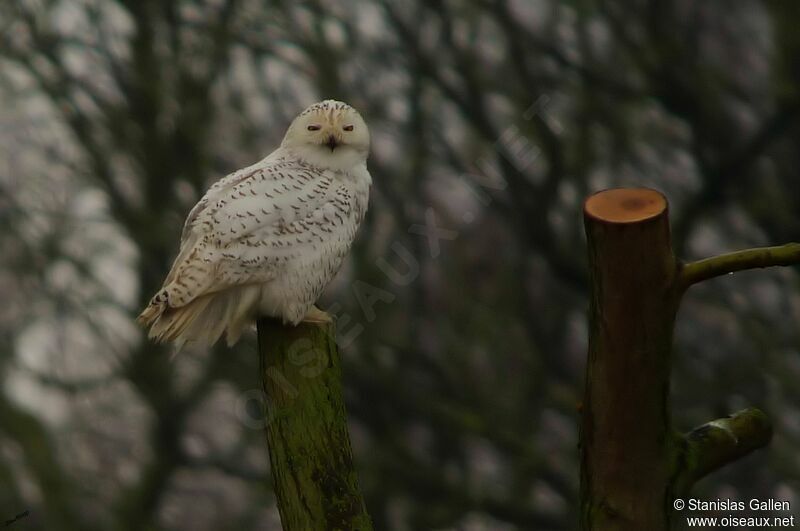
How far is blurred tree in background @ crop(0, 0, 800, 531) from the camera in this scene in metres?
6.00

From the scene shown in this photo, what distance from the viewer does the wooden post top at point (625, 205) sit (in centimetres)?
191

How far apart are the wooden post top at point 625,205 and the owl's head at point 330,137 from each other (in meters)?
0.86

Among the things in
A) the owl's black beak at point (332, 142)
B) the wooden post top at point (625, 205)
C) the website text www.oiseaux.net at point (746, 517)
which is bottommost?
the website text www.oiseaux.net at point (746, 517)

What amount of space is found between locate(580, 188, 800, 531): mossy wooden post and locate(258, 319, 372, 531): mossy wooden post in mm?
531

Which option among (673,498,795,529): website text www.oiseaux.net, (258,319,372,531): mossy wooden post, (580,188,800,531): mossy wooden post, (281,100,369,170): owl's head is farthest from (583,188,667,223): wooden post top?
(673,498,795,529): website text www.oiseaux.net

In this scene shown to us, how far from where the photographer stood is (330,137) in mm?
2672

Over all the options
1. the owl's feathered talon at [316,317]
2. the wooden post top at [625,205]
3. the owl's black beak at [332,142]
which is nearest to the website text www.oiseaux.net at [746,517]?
the owl's feathered talon at [316,317]

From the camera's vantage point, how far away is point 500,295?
20.6 feet

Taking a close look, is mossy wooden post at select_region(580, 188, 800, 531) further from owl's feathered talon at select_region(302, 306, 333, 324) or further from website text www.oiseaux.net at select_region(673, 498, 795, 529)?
website text www.oiseaux.net at select_region(673, 498, 795, 529)

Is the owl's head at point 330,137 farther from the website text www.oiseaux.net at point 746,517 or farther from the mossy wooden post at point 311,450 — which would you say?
the website text www.oiseaux.net at point 746,517

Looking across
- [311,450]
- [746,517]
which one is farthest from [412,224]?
[311,450]

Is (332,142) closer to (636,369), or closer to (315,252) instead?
(315,252)

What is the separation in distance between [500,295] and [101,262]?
85.6 inches

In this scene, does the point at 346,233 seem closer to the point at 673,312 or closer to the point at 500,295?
the point at 673,312
